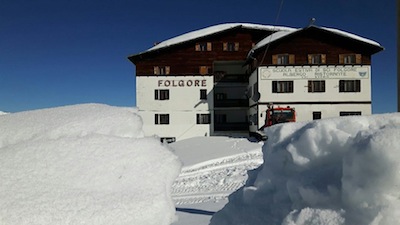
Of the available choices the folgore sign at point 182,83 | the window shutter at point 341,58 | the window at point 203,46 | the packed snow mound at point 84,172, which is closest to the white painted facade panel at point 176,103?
the folgore sign at point 182,83

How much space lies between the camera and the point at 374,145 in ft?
5.58

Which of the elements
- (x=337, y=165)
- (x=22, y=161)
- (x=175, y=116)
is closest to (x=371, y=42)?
(x=175, y=116)

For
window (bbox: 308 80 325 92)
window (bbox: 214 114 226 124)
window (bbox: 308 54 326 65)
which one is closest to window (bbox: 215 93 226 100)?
window (bbox: 214 114 226 124)

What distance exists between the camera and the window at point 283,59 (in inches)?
979

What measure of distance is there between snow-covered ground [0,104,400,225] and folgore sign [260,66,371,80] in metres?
23.3

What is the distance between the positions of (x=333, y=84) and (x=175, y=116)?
597 inches

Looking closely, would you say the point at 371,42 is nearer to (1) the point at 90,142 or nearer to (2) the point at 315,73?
(2) the point at 315,73

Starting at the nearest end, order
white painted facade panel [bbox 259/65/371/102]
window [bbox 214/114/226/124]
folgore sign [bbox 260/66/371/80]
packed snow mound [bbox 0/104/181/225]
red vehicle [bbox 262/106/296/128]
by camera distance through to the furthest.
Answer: packed snow mound [bbox 0/104/181/225] → red vehicle [bbox 262/106/296/128] → white painted facade panel [bbox 259/65/371/102] → folgore sign [bbox 260/66/371/80] → window [bbox 214/114/226/124]

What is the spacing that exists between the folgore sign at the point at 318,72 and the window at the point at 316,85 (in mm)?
454

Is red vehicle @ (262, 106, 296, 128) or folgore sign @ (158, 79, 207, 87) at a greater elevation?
folgore sign @ (158, 79, 207, 87)

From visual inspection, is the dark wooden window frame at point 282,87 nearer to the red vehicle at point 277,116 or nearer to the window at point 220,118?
the red vehicle at point 277,116

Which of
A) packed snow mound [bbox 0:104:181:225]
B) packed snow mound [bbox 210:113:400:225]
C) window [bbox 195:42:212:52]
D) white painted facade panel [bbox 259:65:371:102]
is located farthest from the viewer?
window [bbox 195:42:212:52]

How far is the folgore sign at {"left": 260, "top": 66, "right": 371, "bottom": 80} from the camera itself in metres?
24.8

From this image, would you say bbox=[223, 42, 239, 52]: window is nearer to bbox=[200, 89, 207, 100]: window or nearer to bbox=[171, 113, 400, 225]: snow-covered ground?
bbox=[200, 89, 207, 100]: window
